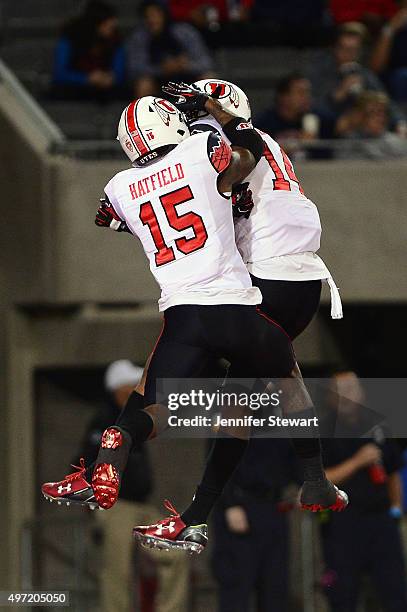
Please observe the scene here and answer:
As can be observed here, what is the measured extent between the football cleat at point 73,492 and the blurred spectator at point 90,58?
225 inches

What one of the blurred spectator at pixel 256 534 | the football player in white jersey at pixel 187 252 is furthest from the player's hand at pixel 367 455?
the football player in white jersey at pixel 187 252

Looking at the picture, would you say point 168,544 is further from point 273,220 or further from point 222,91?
point 222,91

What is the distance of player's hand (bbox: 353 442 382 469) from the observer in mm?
10762

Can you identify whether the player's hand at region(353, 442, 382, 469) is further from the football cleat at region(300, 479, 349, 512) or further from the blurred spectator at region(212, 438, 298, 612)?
the football cleat at region(300, 479, 349, 512)

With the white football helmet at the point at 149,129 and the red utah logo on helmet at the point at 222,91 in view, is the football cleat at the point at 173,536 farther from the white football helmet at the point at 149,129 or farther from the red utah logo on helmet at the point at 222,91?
the red utah logo on helmet at the point at 222,91

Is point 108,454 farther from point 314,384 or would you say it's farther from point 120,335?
point 120,335

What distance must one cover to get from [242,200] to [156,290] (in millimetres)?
4801

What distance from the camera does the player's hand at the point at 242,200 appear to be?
7441 millimetres

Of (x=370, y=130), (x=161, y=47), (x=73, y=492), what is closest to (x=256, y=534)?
(x=370, y=130)

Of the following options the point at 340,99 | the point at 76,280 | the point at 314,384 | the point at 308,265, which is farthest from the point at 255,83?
the point at 308,265

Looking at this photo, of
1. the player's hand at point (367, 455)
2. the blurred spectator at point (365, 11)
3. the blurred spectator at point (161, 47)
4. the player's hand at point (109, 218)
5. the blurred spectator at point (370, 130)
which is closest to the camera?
the player's hand at point (109, 218)

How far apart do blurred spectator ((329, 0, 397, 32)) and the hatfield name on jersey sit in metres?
7.11

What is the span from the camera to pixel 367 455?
10.8 m

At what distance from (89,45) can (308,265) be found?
5.77 meters
